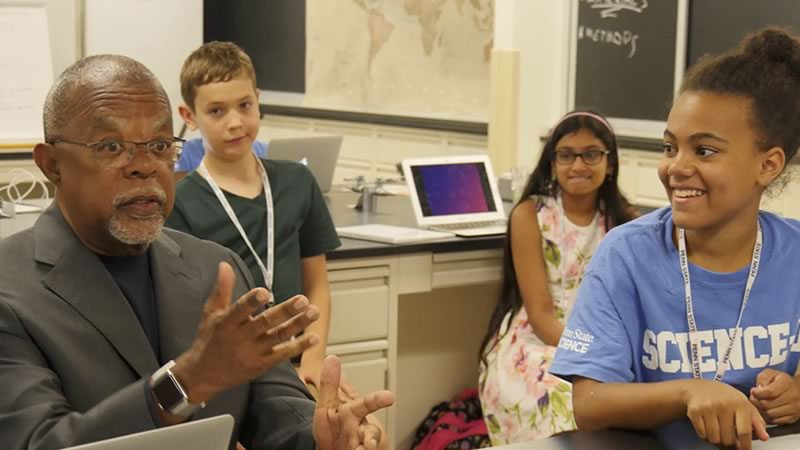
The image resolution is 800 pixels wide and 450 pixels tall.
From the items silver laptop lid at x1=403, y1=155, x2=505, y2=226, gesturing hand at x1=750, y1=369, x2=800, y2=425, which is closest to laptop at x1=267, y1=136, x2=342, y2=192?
silver laptop lid at x1=403, y1=155, x2=505, y2=226

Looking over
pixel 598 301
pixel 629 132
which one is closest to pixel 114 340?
pixel 598 301

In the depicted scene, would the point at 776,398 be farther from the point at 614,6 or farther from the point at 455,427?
the point at 614,6

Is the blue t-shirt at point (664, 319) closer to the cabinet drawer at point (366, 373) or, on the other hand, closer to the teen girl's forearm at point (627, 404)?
the teen girl's forearm at point (627, 404)

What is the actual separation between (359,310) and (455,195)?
0.66m

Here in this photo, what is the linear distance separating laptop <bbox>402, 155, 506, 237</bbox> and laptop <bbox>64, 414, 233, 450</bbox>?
8.91 ft

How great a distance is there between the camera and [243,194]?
3182 millimetres

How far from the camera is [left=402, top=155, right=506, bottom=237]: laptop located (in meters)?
4.11

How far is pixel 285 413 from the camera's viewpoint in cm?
184

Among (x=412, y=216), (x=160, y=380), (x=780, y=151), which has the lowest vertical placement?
(x=412, y=216)

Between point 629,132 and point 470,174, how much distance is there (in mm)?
2241

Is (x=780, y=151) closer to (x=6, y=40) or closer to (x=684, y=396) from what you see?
(x=684, y=396)

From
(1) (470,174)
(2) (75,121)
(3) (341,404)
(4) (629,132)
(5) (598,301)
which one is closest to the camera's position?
(3) (341,404)

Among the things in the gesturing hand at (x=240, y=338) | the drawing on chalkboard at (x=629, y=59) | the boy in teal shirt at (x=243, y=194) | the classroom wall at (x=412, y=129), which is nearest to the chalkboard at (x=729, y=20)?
the drawing on chalkboard at (x=629, y=59)

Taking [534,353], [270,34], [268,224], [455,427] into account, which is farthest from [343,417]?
[270,34]
